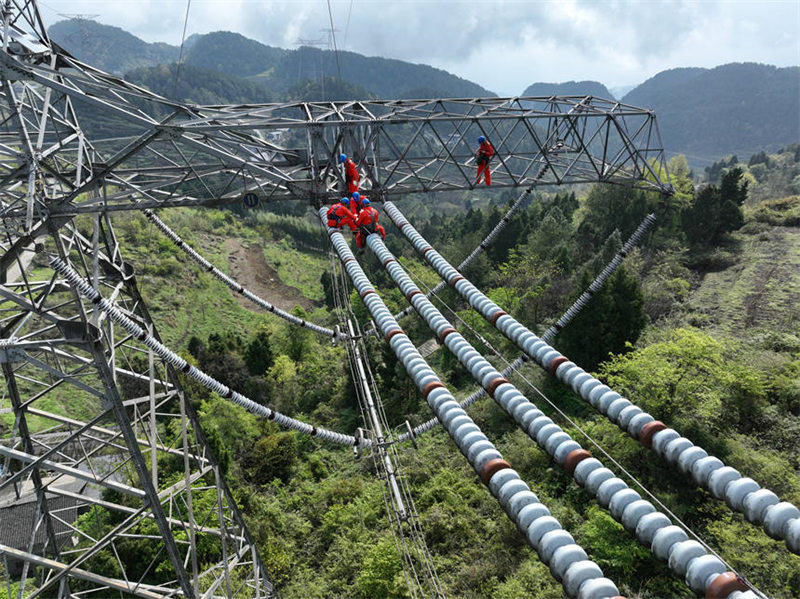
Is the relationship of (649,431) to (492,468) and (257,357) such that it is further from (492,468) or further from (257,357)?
(257,357)

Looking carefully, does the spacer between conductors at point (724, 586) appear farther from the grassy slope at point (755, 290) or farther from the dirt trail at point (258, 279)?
the dirt trail at point (258, 279)

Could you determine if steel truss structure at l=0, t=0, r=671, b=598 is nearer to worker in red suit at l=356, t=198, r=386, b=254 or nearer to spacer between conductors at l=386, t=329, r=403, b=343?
worker in red suit at l=356, t=198, r=386, b=254

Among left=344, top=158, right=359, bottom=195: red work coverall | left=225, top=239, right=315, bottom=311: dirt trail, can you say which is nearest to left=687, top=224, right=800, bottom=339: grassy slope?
left=344, top=158, right=359, bottom=195: red work coverall

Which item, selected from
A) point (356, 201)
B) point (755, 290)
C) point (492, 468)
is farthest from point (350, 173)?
point (755, 290)

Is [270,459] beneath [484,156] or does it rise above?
beneath

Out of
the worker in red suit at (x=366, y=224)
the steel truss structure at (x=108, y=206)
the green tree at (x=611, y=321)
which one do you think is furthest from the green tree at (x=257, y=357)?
the worker in red suit at (x=366, y=224)
